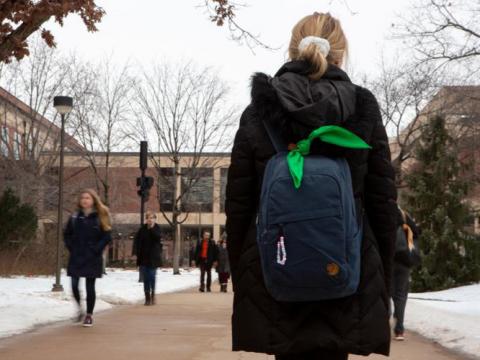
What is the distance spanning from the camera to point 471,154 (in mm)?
29875

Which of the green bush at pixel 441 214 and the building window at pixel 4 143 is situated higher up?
the building window at pixel 4 143

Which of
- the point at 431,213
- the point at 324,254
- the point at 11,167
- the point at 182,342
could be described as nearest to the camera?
the point at 324,254

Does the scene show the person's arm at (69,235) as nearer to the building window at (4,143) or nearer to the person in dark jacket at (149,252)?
the person in dark jacket at (149,252)

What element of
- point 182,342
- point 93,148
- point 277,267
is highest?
point 93,148

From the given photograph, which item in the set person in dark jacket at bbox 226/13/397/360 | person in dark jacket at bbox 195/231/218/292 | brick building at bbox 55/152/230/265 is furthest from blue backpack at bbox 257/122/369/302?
brick building at bbox 55/152/230/265

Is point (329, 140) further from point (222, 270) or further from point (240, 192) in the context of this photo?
point (222, 270)

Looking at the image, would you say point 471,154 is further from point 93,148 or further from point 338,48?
point 338,48

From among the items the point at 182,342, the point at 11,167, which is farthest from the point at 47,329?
the point at 11,167

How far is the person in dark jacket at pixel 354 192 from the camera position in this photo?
116 inches

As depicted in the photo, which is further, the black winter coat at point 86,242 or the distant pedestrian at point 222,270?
the distant pedestrian at point 222,270

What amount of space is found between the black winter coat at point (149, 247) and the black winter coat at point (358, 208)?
11.5 meters

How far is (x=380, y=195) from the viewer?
3109 mm

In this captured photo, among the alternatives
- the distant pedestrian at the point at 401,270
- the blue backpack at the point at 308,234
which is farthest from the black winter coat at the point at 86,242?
the blue backpack at the point at 308,234

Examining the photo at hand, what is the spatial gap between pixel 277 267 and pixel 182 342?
18.9ft
